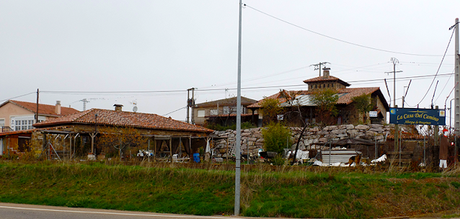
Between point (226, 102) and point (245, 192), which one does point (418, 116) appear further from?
point (226, 102)

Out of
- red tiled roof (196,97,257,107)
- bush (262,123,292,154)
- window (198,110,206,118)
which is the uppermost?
red tiled roof (196,97,257,107)

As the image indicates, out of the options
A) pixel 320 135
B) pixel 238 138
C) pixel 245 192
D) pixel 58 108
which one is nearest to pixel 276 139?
pixel 320 135

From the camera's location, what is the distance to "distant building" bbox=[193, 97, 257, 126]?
57594mm

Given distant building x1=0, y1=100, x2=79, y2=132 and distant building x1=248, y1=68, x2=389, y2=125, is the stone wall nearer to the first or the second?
distant building x1=248, y1=68, x2=389, y2=125

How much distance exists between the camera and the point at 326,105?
4394 centimetres

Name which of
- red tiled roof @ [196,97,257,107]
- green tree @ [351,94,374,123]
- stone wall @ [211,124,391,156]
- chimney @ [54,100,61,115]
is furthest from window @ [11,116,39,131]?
green tree @ [351,94,374,123]

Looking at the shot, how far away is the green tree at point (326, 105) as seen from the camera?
144 feet

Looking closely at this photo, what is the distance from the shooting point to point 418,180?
1734cm

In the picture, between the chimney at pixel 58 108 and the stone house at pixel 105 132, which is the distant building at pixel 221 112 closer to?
the stone house at pixel 105 132

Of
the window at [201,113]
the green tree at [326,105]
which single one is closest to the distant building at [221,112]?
the window at [201,113]

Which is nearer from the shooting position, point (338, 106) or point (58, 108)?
point (338, 106)

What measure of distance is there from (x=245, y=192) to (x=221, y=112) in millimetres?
48201

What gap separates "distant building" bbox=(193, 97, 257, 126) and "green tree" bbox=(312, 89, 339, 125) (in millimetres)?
10761

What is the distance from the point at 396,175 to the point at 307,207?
249 inches
